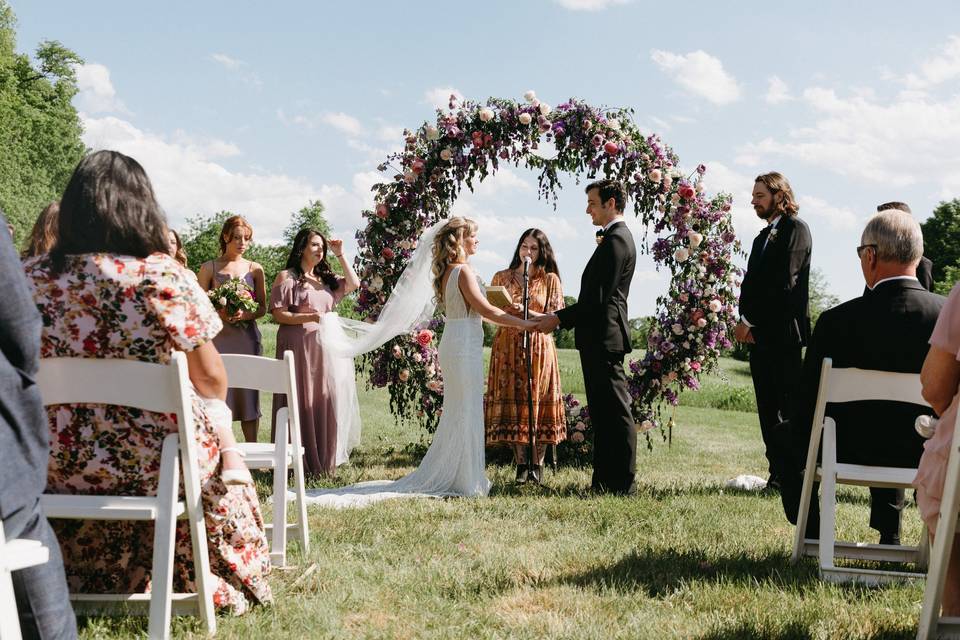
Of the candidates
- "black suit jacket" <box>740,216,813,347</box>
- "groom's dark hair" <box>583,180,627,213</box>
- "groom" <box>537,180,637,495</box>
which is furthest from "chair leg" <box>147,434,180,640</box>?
"black suit jacket" <box>740,216,813,347</box>

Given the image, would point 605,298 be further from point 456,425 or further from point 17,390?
point 17,390

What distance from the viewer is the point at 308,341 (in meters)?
8.03

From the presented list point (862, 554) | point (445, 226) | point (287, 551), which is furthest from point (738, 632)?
point (445, 226)

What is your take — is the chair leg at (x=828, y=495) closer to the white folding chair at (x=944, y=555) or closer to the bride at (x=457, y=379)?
the white folding chair at (x=944, y=555)

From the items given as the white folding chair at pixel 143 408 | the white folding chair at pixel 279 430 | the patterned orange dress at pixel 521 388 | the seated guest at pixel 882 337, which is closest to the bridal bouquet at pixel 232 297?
the patterned orange dress at pixel 521 388

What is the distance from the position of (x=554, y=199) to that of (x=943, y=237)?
51324 millimetres

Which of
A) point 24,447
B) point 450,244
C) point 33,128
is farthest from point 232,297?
point 33,128

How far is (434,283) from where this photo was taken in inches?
299

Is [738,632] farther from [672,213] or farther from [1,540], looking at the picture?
[672,213]

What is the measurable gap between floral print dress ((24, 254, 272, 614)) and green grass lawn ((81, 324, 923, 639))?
9.8 inches

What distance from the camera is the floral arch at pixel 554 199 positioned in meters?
9.07

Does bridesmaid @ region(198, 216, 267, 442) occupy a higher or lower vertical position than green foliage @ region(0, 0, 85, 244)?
lower

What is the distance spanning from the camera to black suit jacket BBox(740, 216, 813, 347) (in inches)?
278

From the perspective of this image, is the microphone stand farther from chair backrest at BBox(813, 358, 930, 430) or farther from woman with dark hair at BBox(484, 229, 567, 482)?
chair backrest at BBox(813, 358, 930, 430)
